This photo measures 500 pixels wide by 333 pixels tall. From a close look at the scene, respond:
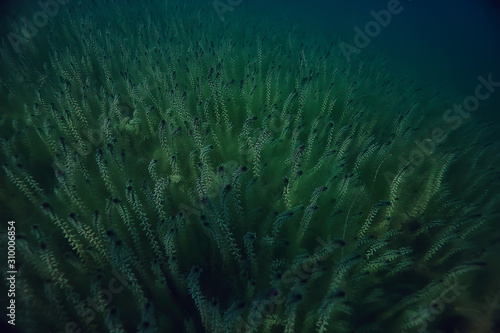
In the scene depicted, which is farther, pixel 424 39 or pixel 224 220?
pixel 424 39

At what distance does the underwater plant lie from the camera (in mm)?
1581

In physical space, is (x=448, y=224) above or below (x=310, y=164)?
below

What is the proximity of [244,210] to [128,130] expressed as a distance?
1756 millimetres

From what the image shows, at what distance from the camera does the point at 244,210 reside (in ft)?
7.23

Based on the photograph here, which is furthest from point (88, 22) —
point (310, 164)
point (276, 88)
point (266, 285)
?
point (266, 285)

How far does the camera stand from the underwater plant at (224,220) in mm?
1581

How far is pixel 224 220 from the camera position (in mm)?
1854

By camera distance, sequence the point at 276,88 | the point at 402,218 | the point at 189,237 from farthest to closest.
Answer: the point at 276,88 < the point at 402,218 < the point at 189,237

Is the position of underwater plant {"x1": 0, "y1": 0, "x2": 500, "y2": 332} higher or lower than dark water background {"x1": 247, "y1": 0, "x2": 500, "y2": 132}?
lower

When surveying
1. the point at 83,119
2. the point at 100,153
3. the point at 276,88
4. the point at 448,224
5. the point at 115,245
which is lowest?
the point at 448,224

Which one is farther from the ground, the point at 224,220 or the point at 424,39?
the point at 424,39

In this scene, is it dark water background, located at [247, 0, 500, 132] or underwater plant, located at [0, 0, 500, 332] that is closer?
underwater plant, located at [0, 0, 500, 332]

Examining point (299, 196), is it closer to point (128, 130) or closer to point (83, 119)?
point (128, 130)

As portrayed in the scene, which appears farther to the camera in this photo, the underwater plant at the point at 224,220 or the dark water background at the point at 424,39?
the dark water background at the point at 424,39
